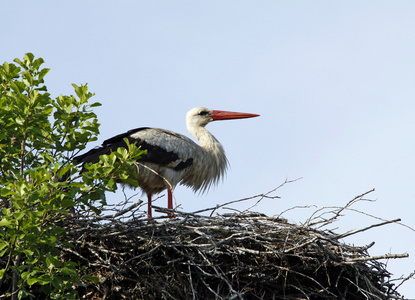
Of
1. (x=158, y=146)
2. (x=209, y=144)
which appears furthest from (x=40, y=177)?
(x=209, y=144)

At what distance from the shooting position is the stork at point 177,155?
22.9 ft

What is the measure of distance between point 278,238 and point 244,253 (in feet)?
1.22

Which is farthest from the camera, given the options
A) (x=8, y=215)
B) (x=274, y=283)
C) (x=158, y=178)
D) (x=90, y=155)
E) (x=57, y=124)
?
(x=158, y=178)

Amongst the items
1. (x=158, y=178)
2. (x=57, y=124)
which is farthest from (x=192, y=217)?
(x=158, y=178)

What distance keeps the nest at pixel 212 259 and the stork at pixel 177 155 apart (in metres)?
1.58

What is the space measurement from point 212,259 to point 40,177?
159cm

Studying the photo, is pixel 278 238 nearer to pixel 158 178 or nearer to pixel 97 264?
pixel 97 264

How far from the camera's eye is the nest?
478cm

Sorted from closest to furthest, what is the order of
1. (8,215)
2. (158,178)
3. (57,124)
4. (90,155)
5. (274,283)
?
(8,215), (57,124), (274,283), (90,155), (158,178)

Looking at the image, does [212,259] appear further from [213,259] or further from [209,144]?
[209,144]

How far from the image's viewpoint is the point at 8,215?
154 inches

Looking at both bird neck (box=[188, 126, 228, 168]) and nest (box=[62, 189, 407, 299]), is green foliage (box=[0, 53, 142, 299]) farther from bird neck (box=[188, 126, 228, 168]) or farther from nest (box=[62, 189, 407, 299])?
bird neck (box=[188, 126, 228, 168])

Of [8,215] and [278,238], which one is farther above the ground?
[278,238]

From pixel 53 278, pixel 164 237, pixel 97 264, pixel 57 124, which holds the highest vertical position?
pixel 57 124
